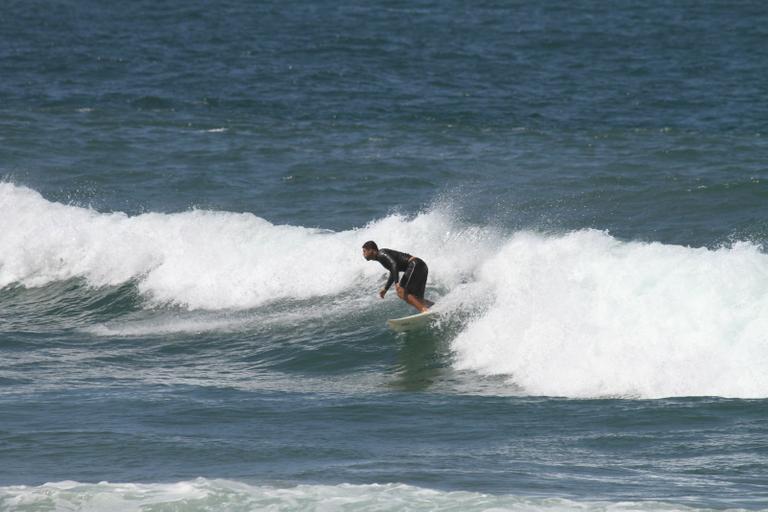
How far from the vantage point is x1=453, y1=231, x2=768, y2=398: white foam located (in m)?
14.6

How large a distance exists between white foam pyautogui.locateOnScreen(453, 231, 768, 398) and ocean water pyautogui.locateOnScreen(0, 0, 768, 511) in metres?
0.04

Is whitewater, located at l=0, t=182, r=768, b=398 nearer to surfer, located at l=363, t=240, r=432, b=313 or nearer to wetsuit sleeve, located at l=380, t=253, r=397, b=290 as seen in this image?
surfer, located at l=363, t=240, r=432, b=313

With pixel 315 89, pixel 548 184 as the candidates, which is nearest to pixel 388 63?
pixel 315 89

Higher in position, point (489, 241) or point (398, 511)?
point (489, 241)

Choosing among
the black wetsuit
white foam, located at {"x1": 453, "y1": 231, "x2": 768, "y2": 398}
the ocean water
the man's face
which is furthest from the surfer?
white foam, located at {"x1": 453, "y1": 231, "x2": 768, "y2": 398}

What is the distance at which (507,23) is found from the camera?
4825cm

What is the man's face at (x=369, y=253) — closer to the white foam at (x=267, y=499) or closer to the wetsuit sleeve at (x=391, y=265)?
the wetsuit sleeve at (x=391, y=265)

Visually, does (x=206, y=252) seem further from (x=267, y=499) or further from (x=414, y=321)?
(x=267, y=499)

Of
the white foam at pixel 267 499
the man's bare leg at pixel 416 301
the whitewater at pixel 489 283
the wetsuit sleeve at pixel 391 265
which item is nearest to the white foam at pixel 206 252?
the whitewater at pixel 489 283

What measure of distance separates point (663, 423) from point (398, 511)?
12.3 ft

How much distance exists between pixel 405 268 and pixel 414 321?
2.27 feet

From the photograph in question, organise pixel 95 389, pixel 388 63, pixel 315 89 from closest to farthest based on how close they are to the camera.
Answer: pixel 95 389 < pixel 315 89 < pixel 388 63

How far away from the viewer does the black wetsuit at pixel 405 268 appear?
1720 cm

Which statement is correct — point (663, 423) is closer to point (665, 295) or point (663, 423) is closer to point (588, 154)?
point (665, 295)
